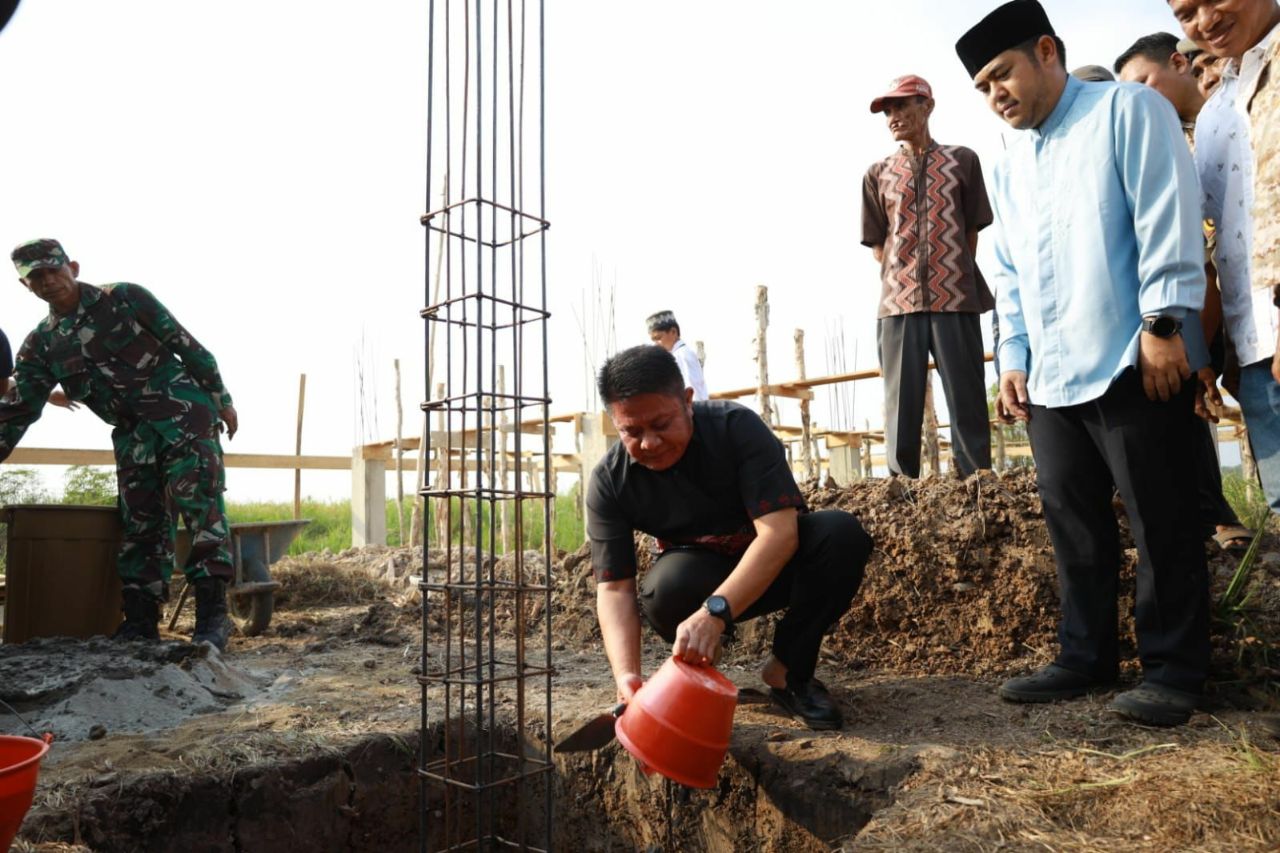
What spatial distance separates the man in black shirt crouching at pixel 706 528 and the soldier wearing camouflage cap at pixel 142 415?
8.28 ft

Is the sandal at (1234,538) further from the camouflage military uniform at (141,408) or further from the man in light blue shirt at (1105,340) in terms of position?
the camouflage military uniform at (141,408)

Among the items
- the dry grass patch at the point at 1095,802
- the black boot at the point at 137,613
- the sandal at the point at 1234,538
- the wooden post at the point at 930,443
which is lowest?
the dry grass patch at the point at 1095,802

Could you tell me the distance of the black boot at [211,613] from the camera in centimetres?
434

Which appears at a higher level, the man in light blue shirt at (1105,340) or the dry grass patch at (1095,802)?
the man in light blue shirt at (1105,340)

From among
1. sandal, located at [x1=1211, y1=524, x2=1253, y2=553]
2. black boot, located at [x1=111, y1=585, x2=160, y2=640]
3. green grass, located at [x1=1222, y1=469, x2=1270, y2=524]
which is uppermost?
green grass, located at [x1=1222, y1=469, x2=1270, y2=524]

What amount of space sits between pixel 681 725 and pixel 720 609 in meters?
0.30

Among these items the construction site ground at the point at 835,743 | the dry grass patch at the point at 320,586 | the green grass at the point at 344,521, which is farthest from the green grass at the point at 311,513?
the construction site ground at the point at 835,743

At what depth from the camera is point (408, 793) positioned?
305cm

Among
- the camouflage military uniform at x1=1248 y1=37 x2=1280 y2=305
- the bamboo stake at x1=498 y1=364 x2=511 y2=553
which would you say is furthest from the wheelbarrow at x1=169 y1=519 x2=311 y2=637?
the camouflage military uniform at x1=1248 y1=37 x2=1280 y2=305

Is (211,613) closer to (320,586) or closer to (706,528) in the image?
(320,586)

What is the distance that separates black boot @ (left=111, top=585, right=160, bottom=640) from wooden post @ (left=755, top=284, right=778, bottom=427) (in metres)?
4.42

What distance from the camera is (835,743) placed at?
8.36 ft

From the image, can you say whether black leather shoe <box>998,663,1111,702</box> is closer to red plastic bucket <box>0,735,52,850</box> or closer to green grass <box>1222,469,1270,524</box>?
green grass <box>1222,469,1270,524</box>

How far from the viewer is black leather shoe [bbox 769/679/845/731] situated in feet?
8.79
